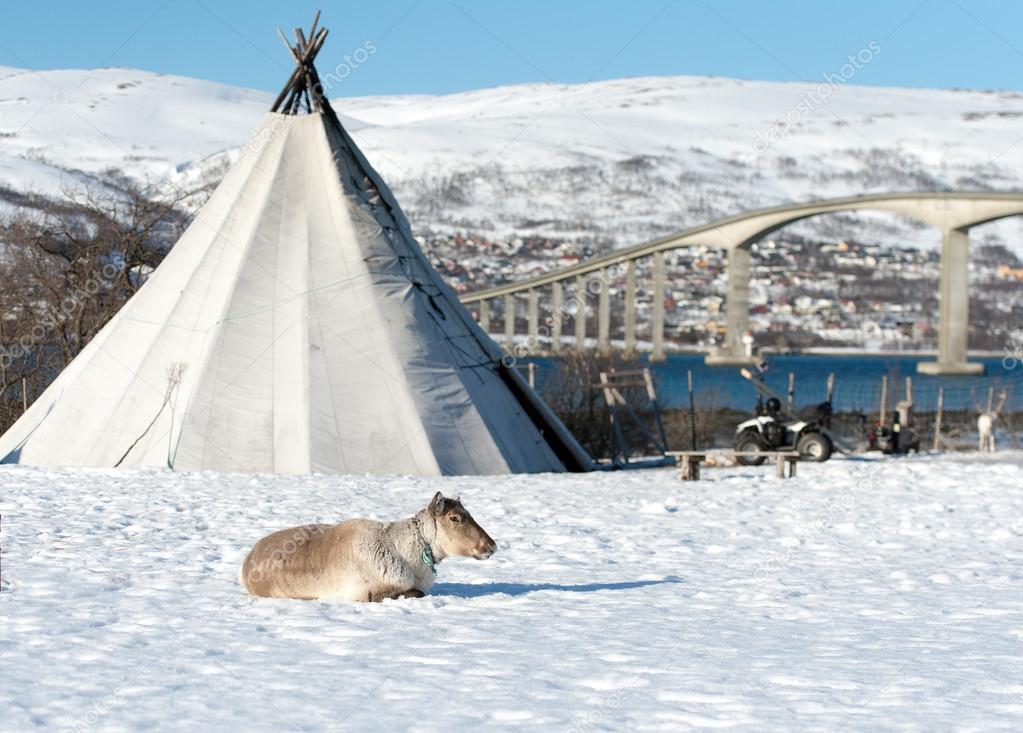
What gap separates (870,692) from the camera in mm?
7363

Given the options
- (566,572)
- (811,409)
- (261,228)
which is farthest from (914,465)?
(811,409)

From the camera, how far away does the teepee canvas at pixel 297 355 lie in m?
19.5

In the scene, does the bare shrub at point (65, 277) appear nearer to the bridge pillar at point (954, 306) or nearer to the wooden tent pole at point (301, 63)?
the wooden tent pole at point (301, 63)

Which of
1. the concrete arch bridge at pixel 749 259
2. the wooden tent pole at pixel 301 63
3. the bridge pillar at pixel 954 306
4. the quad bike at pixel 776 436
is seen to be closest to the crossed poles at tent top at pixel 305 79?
the wooden tent pole at pixel 301 63

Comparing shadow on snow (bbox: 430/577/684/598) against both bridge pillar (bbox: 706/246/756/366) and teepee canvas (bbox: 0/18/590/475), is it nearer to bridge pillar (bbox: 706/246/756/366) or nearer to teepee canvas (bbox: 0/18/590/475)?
teepee canvas (bbox: 0/18/590/475)

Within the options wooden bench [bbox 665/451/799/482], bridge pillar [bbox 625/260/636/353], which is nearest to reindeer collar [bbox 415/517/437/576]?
wooden bench [bbox 665/451/799/482]

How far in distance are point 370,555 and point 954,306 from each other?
67.6 m

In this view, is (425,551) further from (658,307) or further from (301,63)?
(658,307)

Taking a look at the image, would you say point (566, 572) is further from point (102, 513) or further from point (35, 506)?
point (35, 506)

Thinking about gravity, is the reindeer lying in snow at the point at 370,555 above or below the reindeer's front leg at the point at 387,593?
above

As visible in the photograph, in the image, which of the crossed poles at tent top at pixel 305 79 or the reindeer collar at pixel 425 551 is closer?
the reindeer collar at pixel 425 551

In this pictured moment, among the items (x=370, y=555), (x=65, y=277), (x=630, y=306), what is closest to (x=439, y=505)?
(x=370, y=555)

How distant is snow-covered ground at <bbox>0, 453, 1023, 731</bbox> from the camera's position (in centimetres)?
689

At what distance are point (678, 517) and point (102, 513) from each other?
22.1 feet
